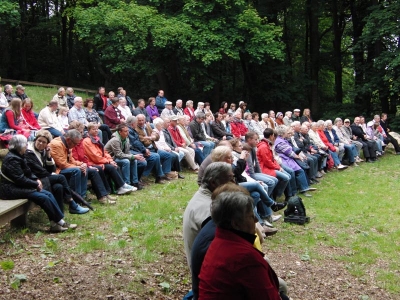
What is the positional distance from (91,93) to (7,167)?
1620cm

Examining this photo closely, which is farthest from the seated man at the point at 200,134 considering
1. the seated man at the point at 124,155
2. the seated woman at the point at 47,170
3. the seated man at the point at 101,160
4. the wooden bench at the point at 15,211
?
the wooden bench at the point at 15,211

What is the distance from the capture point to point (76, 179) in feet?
22.0

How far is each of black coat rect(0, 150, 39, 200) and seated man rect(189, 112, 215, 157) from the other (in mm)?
5883

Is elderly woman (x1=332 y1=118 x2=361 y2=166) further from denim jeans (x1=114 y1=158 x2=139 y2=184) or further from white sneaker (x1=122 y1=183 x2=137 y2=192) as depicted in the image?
white sneaker (x1=122 y1=183 x2=137 y2=192)

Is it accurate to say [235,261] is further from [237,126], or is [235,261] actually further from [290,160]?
[237,126]

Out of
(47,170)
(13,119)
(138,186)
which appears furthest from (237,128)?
(47,170)

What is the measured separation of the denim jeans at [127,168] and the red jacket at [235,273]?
5848 mm

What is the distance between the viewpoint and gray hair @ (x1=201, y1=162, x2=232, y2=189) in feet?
11.7

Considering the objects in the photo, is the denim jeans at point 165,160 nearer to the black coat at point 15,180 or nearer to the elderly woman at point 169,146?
the elderly woman at point 169,146

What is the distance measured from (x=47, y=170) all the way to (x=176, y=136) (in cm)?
437

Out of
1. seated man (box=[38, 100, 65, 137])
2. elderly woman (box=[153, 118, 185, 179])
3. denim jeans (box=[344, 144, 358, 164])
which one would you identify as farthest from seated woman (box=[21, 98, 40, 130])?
denim jeans (box=[344, 144, 358, 164])

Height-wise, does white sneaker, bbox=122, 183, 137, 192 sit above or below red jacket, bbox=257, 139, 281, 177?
below

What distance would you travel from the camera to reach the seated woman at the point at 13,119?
820 cm

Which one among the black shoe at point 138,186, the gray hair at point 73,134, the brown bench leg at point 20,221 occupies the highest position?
the gray hair at point 73,134
